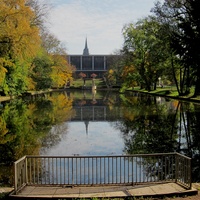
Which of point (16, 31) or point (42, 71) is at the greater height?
point (16, 31)

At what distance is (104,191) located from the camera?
24.6 feet

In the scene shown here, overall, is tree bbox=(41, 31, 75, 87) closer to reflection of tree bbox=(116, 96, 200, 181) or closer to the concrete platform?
reflection of tree bbox=(116, 96, 200, 181)

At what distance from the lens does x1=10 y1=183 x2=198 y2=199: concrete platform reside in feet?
23.5

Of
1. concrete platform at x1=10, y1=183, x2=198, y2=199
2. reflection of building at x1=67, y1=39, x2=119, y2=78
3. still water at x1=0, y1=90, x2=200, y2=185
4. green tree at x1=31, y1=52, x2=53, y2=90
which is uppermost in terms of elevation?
reflection of building at x1=67, y1=39, x2=119, y2=78

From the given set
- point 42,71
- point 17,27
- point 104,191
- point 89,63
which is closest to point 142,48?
point 42,71

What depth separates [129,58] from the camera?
64.4 metres

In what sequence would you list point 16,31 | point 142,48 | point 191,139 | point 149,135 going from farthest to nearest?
point 142,48 → point 16,31 → point 149,135 → point 191,139

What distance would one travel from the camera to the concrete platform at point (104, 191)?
281 inches

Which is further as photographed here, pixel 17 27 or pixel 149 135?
pixel 17 27

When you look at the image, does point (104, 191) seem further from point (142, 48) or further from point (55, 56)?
point (55, 56)

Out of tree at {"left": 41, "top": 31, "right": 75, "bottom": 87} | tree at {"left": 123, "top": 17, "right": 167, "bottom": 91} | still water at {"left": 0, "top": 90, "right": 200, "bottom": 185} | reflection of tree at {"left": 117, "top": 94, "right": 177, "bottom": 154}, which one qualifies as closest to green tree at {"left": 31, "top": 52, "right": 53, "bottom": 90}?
tree at {"left": 41, "top": 31, "right": 75, "bottom": 87}

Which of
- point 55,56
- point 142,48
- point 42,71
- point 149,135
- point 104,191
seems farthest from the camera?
point 55,56

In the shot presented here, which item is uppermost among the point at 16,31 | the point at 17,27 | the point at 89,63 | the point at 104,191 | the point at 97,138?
the point at 89,63

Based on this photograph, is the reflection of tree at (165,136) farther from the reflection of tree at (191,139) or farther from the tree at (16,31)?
the tree at (16,31)
